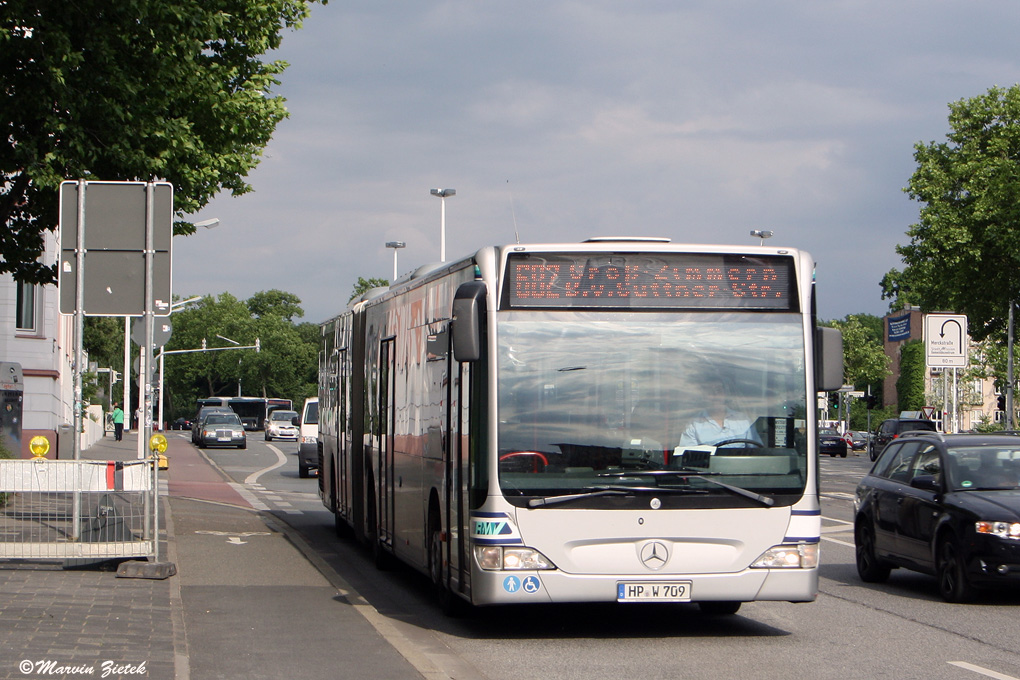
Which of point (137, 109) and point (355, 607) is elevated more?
point (137, 109)

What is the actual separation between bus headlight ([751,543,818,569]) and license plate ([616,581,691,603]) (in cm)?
61

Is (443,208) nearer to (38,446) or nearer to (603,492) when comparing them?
(38,446)

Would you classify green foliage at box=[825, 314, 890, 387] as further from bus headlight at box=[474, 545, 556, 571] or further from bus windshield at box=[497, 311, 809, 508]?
bus headlight at box=[474, 545, 556, 571]

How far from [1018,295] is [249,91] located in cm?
4043

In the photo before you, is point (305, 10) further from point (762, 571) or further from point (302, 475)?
point (302, 475)

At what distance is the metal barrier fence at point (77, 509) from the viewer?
41.2ft

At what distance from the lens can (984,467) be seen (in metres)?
12.1

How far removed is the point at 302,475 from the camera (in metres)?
35.8

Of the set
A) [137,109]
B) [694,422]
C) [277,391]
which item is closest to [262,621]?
[694,422]

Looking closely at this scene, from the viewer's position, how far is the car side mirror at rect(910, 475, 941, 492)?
1199cm

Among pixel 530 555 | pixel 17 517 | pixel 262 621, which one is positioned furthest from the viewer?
pixel 17 517

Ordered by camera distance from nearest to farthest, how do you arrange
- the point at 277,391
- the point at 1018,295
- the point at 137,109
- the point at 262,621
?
the point at 262,621 < the point at 137,109 < the point at 1018,295 < the point at 277,391

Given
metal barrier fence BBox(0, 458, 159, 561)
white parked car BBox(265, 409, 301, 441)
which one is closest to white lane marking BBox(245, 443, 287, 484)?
white parked car BBox(265, 409, 301, 441)

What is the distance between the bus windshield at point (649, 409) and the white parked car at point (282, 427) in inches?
2477
